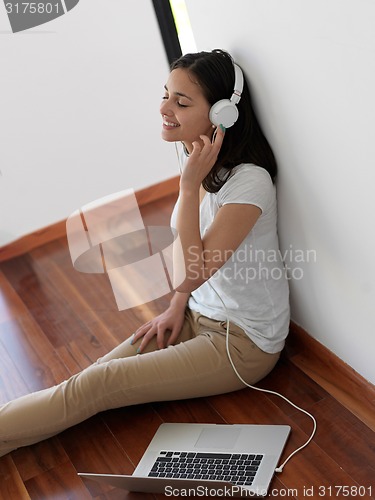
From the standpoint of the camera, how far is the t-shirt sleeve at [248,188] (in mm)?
1764

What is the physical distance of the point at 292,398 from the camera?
190 centimetres


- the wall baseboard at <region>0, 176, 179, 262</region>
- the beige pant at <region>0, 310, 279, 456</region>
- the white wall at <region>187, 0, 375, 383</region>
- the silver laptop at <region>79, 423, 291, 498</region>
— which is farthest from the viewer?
the wall baseboard at <region>0, 176, 179, 262</region>

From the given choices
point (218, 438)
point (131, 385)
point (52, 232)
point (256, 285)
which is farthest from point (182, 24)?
point (218, 438)

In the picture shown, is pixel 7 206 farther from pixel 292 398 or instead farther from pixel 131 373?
pixel 292 398

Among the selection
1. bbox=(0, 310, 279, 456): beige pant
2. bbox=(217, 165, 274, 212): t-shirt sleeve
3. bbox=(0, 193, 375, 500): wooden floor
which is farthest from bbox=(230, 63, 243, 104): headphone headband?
bbox=(0, 193, 375, 500): wooden floor

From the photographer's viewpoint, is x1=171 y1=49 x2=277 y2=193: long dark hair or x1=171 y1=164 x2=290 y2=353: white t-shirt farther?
x1=171 y1=164 x2=290 y2=353: white t-shirt

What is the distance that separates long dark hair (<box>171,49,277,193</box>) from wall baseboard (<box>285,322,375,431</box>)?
0.47 metres

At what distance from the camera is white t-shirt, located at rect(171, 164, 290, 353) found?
1876 mm

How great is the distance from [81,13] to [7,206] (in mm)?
730

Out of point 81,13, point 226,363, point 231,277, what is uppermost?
Result: point 81,13

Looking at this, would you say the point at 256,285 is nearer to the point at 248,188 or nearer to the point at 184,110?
the point at 248,188

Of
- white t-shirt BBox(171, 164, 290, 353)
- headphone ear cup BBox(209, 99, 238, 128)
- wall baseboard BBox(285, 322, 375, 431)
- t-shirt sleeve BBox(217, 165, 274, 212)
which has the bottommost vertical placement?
wall baseboard BBox(285, 322, 375, 431)

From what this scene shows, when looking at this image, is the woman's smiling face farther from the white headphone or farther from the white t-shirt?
the white t-shirt

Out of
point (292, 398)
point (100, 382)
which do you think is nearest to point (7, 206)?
point (100, 382)
